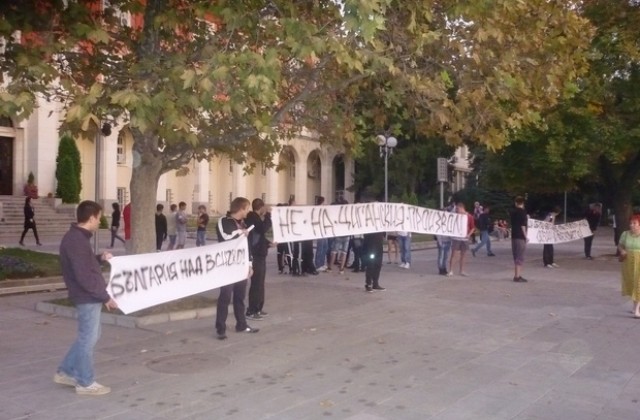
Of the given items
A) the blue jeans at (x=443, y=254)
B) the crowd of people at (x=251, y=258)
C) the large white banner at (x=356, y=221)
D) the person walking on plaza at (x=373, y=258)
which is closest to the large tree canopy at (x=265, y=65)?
the crowd of people at (x=251, y=258)

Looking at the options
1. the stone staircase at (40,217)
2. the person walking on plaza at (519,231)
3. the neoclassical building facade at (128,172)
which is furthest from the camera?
the neoclassical building facade at (128,172)

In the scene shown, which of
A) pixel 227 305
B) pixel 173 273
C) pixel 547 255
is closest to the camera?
pixel 173 273

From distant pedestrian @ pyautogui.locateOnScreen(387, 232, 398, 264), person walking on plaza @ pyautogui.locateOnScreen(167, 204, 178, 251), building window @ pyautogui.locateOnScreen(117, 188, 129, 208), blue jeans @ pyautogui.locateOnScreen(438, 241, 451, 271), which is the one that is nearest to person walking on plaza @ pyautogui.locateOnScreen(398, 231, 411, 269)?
distant pedestrian @ pyautogui.locateOnScreen(387, 232, 398, 264)

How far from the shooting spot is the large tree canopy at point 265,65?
27.2 ft

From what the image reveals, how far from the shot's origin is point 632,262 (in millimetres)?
11414

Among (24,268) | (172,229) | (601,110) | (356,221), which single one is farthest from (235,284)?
(601,110)

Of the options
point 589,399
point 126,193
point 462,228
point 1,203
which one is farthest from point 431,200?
point 589,399

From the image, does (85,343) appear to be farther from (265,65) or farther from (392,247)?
(392,247)

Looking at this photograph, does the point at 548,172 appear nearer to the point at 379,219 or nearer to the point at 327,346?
the point at 379,219

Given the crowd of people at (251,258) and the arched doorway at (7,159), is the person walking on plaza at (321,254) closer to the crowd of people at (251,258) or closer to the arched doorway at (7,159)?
the crowd of people at (251,258)

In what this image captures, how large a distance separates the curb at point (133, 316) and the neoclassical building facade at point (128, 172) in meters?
5.76

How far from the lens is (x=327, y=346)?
927 centimetres

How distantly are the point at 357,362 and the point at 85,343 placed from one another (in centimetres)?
318

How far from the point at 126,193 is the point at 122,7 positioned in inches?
1297
